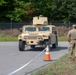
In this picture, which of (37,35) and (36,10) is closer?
(37,35)

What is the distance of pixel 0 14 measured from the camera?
60125 millimetres

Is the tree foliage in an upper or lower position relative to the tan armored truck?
upper

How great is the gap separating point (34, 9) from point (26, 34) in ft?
108

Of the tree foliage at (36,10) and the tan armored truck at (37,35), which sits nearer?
the tan armored truck at (37,35)

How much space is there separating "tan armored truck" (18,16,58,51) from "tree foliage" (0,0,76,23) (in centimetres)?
2813

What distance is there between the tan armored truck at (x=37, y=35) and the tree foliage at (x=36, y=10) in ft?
92.3

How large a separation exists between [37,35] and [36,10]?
111 feet

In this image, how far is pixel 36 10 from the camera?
6203cm

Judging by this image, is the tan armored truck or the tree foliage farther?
the tree foliage

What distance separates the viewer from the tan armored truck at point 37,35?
2836 cm

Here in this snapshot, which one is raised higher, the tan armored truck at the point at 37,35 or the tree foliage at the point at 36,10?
the tree foliage at the point at 36,10

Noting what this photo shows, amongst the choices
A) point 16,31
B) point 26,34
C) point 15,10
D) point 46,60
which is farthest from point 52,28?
point 15,10

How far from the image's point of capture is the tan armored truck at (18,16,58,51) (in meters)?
28.4

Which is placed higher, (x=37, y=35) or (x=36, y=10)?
(x=36, y=10)
